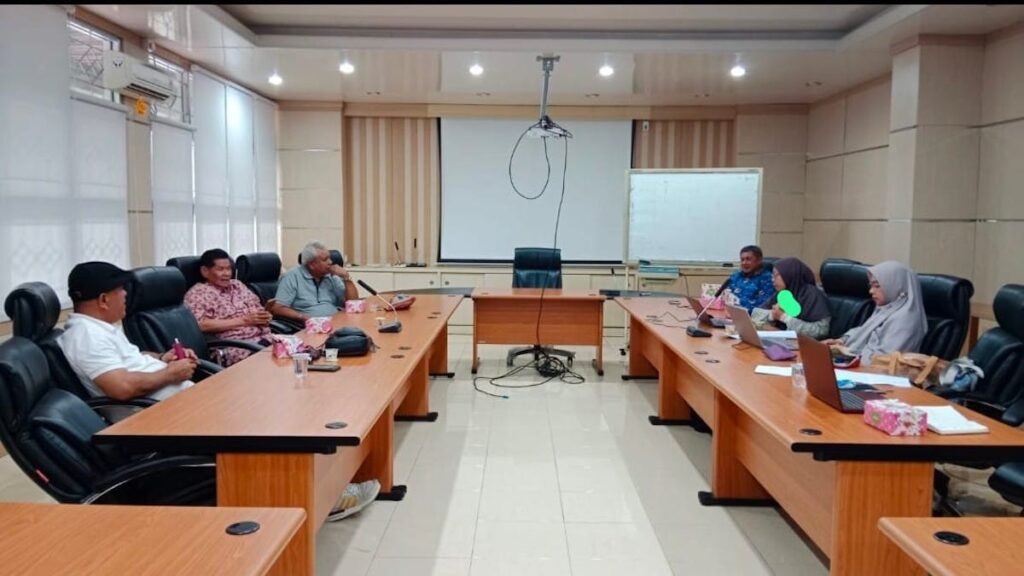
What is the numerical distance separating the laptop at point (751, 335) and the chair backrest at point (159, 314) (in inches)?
114

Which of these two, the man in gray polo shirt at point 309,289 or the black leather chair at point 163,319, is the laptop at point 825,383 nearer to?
the black leather chair at point 163,319

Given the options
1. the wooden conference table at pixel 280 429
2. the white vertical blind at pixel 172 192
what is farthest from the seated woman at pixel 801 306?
the white vertical blind at pixel 172 192

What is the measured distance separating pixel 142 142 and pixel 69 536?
432 cm

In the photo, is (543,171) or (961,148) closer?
(961,148)

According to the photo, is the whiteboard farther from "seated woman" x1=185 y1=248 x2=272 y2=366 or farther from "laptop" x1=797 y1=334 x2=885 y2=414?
"laptop" x1=797 y1=334 x2=885 y2=414

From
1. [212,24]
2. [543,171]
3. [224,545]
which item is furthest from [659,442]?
[543,171]

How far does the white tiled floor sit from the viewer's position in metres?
2.67

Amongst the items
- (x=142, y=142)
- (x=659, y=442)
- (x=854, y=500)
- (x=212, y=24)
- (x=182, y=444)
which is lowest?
(x=659, y=442)

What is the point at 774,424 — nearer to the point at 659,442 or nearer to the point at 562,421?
the point at 659,442

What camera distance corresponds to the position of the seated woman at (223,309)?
407 centimetres

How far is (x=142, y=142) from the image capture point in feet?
16.4

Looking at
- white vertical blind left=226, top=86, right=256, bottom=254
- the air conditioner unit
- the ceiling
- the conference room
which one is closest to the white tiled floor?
the conference room

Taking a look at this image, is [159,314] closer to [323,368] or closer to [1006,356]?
[323,368]

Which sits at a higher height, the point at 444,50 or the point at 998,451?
the point at 444,50
